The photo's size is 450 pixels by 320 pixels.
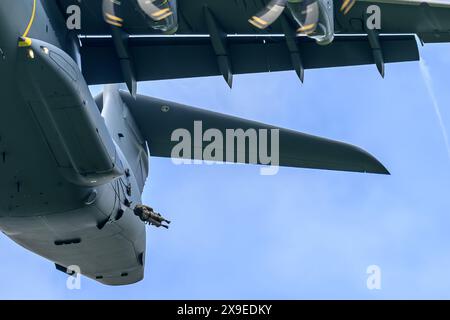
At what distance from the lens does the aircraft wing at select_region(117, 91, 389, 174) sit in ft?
31.2

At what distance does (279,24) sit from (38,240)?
2946 mm

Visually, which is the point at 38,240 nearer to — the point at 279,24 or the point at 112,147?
the point at 112,147

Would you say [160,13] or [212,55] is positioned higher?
[212,55]

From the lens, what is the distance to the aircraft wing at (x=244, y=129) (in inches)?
374

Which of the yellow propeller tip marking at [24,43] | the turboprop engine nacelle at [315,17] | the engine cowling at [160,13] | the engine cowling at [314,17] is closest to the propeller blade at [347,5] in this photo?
the engine cowling at [314,17]

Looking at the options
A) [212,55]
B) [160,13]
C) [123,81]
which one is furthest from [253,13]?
[123,81]

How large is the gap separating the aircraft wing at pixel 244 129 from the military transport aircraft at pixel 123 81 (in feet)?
0.04

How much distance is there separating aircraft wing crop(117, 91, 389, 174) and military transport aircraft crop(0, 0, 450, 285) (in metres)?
0.01

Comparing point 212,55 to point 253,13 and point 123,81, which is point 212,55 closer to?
point 253,13

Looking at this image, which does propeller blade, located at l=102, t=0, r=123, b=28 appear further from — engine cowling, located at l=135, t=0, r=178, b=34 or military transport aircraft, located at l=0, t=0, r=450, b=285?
engine cowling, located at l=135, t=0, r=178, b=34

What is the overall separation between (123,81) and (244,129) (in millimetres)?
1245

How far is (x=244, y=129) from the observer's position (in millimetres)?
9469

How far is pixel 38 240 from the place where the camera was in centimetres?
901
